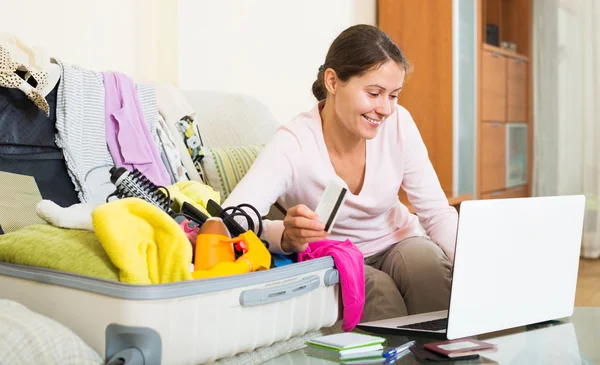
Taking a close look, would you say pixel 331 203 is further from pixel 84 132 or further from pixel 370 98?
pixel 84 132

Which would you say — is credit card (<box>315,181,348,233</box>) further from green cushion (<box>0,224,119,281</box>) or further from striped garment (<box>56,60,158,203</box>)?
striped garment (<box>56,60,158,203</box>)

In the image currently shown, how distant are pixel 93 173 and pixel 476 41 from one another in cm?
290

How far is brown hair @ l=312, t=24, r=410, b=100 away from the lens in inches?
63.5

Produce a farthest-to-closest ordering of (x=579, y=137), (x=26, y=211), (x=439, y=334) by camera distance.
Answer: (x=579, y=137)
(x=26, y=211)
(x=439, y=334)

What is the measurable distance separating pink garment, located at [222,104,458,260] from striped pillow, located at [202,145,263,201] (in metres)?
0.26

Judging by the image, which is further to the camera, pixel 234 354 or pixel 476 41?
pixel 476 41

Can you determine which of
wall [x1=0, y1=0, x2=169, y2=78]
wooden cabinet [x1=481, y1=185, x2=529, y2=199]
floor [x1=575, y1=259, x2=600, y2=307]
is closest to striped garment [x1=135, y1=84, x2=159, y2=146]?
wall [x1=0, y1=0, x2=169, y2=78]

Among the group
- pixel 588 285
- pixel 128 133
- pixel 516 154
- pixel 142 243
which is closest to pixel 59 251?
pixel 142 243

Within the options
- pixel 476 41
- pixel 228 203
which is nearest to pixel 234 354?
pixel 228 203

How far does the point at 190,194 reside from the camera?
1.58m

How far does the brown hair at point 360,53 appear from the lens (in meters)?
1.61

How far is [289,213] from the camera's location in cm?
128

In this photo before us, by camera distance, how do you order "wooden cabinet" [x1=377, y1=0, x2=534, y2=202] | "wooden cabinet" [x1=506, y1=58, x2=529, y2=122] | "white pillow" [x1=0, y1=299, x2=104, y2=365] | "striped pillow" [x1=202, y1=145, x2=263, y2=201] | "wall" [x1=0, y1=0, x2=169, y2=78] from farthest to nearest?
"wooden cabinet" [x1=506, y1=58, x2=529, y2=122] → "wooden cabinet" [x1=377, y1=0, x2=534, y2=202] → "wall" [x1=0, y1=0, x2=169, y2=78] → "striped pillow" [x1=202, y1=145, x2=263, y2=201] → "white pillow" [x1=0, y1=299, x2=104, y2=365]

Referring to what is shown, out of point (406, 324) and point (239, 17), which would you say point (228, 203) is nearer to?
point (406, 324)
